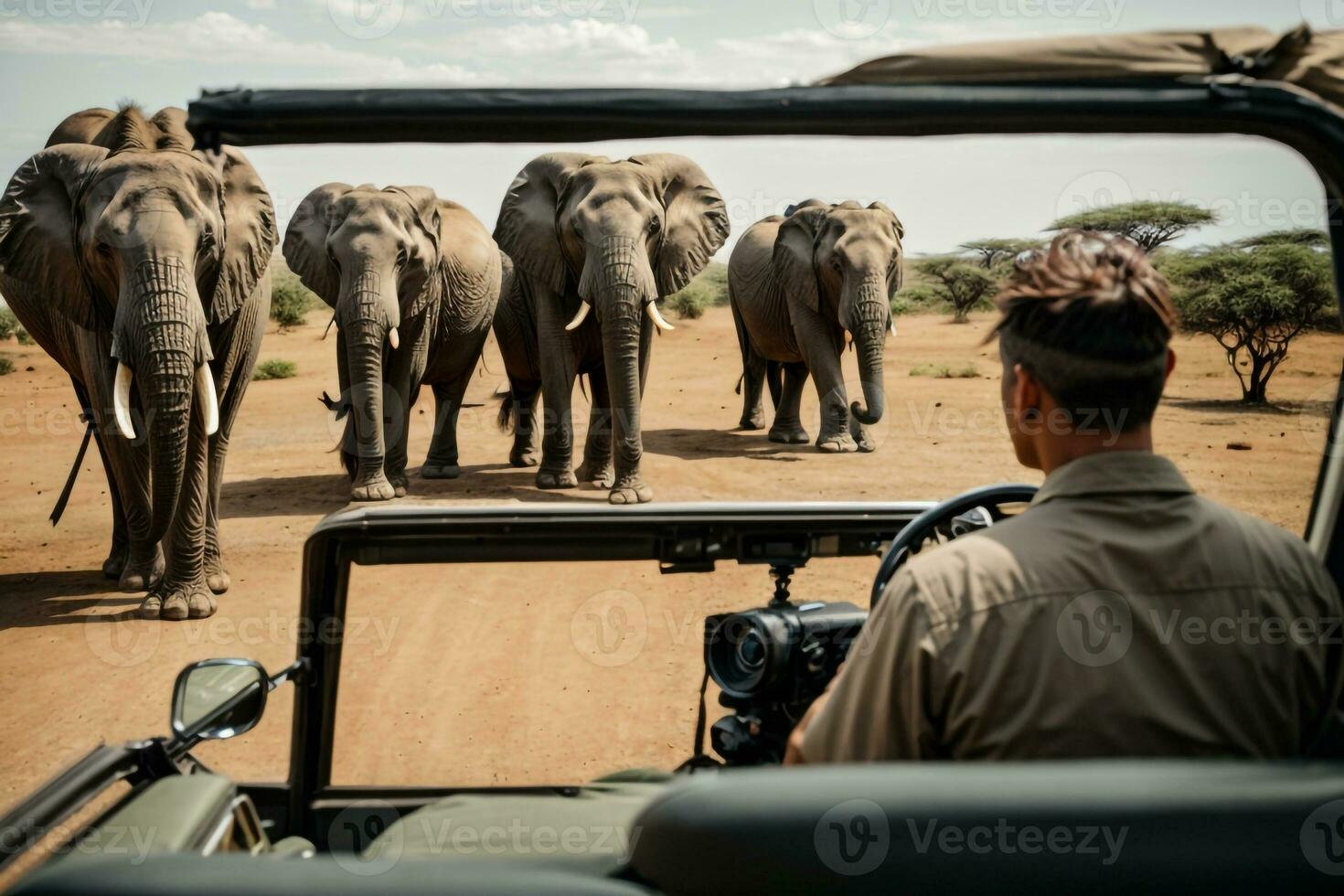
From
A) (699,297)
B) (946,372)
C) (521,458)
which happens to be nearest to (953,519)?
(521,458)

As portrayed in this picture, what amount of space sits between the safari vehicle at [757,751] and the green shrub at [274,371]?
23.2m

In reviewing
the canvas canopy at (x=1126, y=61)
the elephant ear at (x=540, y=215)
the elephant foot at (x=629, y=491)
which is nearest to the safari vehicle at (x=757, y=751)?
the canvas canopy at (x=1126, y=61)

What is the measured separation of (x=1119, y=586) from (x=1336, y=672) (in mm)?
470

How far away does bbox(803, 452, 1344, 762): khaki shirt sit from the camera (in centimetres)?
183

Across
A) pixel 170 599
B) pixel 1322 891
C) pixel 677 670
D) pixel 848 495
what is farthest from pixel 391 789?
pixel 848 495

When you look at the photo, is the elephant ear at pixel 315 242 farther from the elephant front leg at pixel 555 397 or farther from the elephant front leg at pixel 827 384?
the elephant front leg at pixel 827 384

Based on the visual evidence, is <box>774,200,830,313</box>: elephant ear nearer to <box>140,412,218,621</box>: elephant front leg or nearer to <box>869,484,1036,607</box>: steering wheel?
<box>140,412,218,621</box>: elephant front leg

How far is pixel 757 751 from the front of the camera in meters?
2.71

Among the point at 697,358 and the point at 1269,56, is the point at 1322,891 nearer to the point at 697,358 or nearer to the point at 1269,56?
the point at 1269,56

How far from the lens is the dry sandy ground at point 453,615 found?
568 cm

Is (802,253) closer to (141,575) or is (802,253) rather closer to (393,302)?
(393,302)

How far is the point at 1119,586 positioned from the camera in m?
1.89

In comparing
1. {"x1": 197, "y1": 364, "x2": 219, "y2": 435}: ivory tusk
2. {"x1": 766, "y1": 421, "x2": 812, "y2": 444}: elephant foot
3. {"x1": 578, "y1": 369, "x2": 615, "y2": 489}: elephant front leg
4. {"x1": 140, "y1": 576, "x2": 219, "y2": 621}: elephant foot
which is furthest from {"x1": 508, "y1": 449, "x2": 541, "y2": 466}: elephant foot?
{"x1": 140, "y1": 576, "x2": 219, "y2": 621}: elephant foot

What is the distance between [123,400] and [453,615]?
2.30 meters
